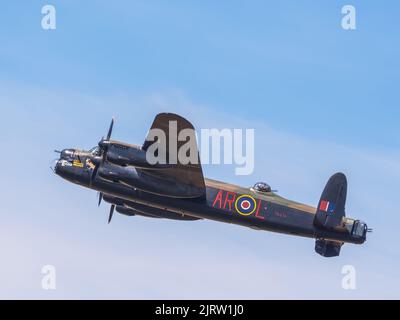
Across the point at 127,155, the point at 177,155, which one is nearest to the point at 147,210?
the point at 177,155

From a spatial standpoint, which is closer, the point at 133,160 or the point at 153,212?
the point at 133,160

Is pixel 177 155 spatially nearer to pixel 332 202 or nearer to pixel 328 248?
pixel 332 202

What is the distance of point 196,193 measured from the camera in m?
35.9

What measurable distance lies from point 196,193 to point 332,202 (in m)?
5.88

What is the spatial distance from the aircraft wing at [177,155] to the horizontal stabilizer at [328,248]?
18.4 feet

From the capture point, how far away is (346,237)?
35.1 metres

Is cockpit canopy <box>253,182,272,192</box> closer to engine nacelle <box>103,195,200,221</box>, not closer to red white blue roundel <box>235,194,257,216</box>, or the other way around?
red white blue roundel <box>235,194,257,216</box>

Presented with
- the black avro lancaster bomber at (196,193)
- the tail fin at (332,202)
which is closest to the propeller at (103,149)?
the black avro lancaster bomber at (196,193)

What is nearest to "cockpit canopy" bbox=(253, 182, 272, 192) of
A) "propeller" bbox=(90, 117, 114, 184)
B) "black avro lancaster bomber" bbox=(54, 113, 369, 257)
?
"black avro lancaster bomber" bbox=(54, 113, 369, 257)

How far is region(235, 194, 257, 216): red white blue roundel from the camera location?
1414 inches
